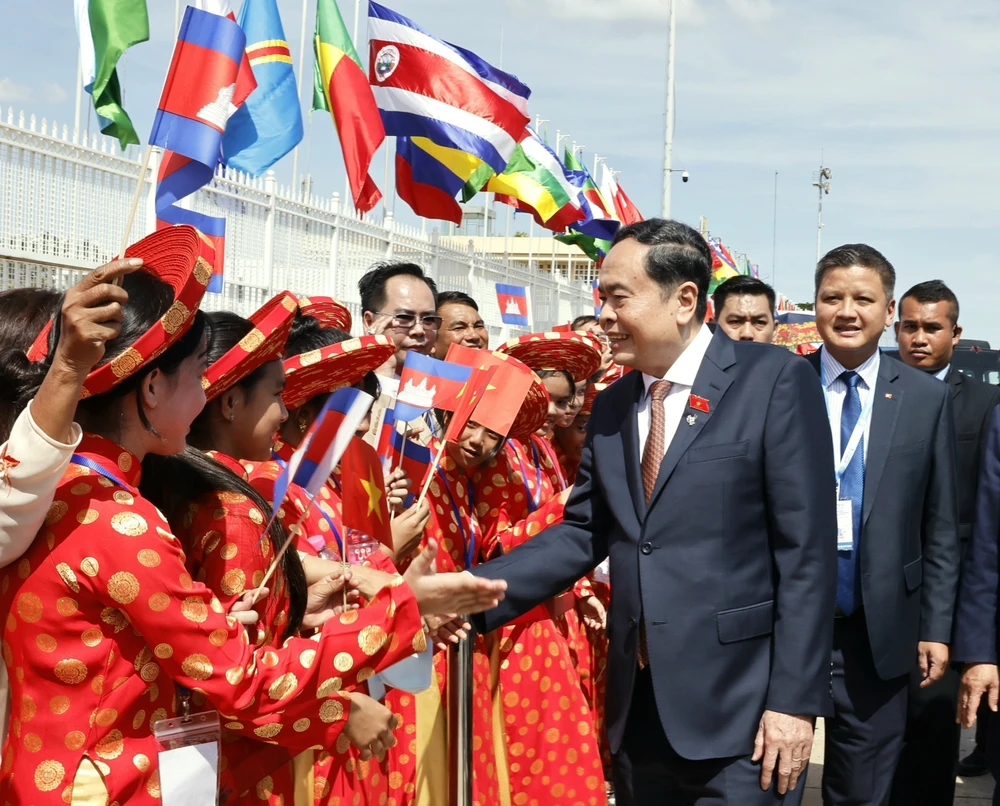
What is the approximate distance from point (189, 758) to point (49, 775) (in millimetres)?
245

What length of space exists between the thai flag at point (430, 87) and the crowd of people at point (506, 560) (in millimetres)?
4559

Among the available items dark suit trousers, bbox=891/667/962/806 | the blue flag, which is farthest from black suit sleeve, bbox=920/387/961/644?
the blue flag

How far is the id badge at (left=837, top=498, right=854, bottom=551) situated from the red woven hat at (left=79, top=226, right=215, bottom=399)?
2441mm

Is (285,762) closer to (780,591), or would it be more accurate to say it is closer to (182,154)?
(780,591)

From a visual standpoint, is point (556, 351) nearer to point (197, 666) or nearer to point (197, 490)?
point (197, 490)

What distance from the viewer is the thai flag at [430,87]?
9156 millimetres

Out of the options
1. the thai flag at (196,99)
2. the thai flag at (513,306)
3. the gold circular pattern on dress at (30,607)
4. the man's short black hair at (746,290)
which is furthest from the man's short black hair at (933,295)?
the thai flag at (513,306)

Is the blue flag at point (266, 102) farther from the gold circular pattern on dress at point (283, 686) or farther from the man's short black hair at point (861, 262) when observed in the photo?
the gold circular pattern on dress at point (283, 686)

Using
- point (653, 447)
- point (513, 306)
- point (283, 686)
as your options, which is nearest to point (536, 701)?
point (653, 447)

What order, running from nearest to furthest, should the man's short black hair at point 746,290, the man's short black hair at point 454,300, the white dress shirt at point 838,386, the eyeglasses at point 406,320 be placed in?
1. the white dress shirt at point 838,386
2. the eyeglasses at point 406,320
3. the man's short black hair at point 746,290
4. the man's short black hair at point 454,300

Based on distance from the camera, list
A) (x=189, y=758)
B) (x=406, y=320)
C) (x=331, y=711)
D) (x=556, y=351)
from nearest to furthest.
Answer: (x=189, y=758) → (x=331, y=711) → (x=556, y=351) → (x=406, y=320)

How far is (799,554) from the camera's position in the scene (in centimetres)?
282

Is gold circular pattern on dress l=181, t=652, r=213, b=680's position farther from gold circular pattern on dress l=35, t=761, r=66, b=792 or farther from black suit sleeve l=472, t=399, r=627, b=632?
black suit sleeve l=472, t=399, r=627, b=632

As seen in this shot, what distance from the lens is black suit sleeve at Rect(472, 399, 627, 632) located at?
3.21 metres
